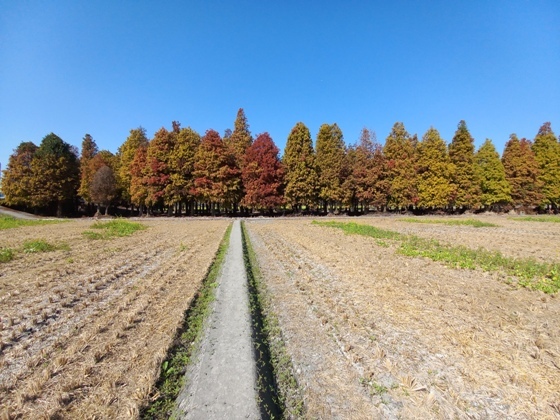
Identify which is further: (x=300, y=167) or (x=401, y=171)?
(x=401, y=171)

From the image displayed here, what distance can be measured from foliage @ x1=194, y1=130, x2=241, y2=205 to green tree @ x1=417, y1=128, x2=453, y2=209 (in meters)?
28.9

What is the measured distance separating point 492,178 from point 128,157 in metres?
59.1

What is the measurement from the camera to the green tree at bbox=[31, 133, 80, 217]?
41875mm

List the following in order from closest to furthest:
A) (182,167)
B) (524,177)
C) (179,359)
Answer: (179,359)
(182,167)
(524,177)

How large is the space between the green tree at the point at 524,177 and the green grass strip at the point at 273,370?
181ft

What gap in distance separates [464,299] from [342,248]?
7.16 m

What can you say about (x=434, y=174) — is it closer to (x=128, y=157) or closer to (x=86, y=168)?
(x=128, y=157)

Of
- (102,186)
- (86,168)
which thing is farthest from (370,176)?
(86,168)

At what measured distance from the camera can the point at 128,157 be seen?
45719 mm

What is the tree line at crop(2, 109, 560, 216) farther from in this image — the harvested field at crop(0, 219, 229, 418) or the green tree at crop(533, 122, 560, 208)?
the harvested field at crop(0, 219, 229, 418)

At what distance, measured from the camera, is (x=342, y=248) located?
13.3 metres

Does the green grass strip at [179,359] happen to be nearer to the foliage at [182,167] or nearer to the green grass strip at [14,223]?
the green grass strip at [14,223]

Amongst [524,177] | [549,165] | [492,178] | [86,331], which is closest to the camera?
[86,331]

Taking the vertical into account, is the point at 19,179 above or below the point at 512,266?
above
